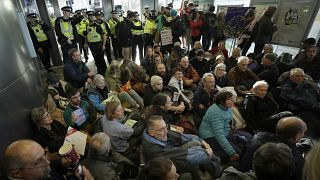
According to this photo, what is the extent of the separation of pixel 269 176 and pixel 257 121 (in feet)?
6.18

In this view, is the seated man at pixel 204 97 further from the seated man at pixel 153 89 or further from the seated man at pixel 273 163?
the seated man at pixel 273 163

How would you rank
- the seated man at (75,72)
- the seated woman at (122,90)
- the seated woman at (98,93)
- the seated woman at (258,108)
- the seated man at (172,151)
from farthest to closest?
1. the seated man at (75,72)
2. the seated woman at (122,90)
3. the seated woman at (98,93)
4. the seated woman at (258,108)
5. the seated man at (172,151)

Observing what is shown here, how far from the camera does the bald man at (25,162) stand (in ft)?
4.77

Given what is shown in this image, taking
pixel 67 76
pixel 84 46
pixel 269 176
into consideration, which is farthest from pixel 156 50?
pixel 269 176

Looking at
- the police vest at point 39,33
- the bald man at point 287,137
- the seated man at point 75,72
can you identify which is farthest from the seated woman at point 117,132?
the police vest at point 39,33

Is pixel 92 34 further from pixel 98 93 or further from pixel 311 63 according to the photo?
pixel 311 63

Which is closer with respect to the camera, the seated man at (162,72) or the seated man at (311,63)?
the seated man at (162,72)

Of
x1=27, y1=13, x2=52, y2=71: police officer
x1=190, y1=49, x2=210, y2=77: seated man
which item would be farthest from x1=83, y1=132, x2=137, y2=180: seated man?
x1=27, y1=13, x2=52, y2=71: police officer

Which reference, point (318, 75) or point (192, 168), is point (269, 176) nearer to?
point (192, 168)

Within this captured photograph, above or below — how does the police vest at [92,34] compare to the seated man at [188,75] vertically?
above

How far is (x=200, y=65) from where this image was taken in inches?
201

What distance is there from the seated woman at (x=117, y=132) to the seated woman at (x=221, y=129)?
0.97 m

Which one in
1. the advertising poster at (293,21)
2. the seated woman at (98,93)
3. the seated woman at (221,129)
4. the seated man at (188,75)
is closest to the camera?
the seated woman at (221,129)

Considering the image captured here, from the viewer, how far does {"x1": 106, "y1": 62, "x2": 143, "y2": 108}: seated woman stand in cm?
374
